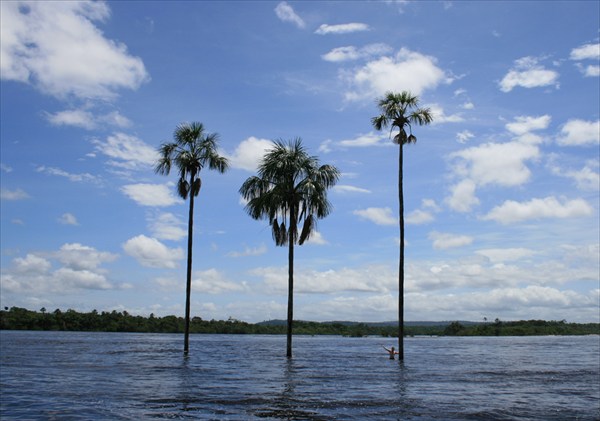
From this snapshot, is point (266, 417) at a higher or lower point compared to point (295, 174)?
lower

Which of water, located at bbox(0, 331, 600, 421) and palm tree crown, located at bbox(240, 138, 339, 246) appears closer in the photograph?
water, located at bbox(0, 331, 600, 421)

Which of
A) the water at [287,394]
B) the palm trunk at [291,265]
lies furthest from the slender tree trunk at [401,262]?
the palm trunk at [291,265]

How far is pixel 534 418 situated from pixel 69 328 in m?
183

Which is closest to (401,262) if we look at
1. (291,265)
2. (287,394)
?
(291,265)

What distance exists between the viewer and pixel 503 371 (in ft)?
123

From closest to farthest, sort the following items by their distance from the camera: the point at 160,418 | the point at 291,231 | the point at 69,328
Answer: the point at 160,418 < the point at 291,231 < the point at 69,328

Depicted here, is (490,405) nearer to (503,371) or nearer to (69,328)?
(503,371)

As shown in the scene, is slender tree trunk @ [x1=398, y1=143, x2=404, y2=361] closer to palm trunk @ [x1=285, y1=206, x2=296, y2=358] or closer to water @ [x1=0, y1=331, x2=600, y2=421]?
water @ [x1=0, y1=331, x2=600, y2=421]

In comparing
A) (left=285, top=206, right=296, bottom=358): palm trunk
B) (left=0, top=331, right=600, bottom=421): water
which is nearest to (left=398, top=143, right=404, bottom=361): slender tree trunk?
(left=0, top=331, right=600, bottom=421): water

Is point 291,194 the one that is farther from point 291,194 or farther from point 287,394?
point 287,394

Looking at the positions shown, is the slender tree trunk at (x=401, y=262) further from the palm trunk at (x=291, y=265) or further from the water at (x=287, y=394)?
the palm trunk at (x=291, y=265)

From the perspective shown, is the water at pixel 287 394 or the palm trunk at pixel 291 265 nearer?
the water at pixel 287 394

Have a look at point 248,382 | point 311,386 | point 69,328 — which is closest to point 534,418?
point 311,386

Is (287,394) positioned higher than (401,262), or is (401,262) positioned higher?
(401,262)
